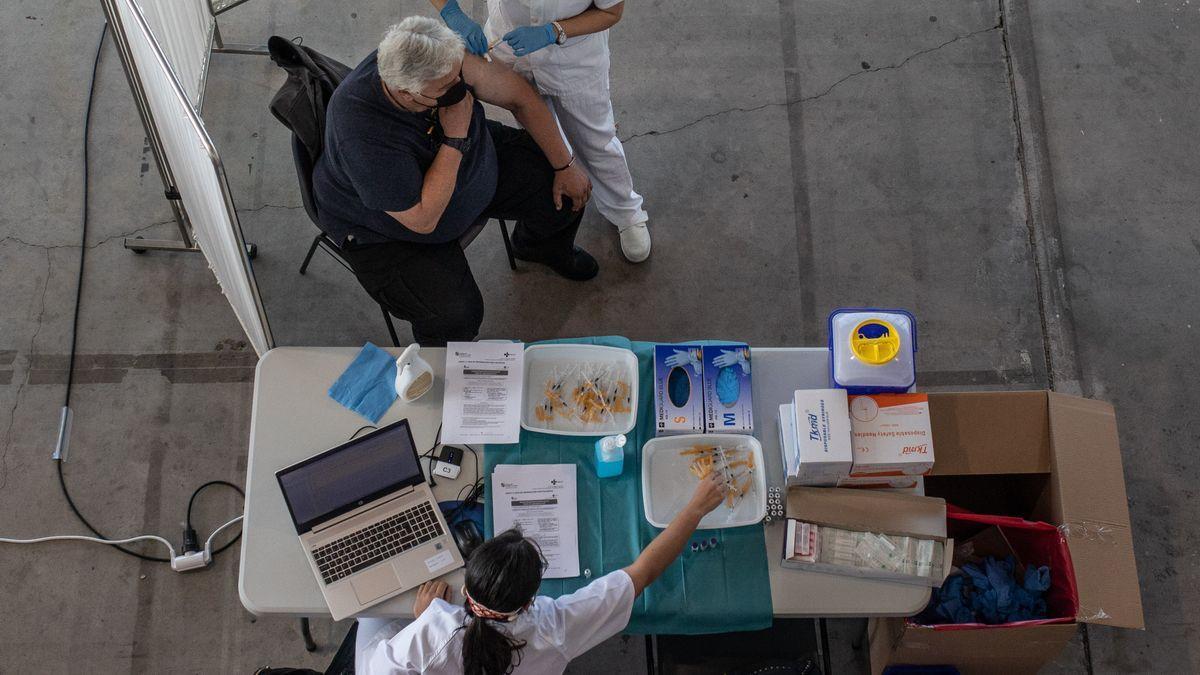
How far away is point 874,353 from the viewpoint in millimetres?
2227

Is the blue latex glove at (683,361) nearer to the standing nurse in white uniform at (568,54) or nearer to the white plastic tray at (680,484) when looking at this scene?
the white plastic tray at (680,484)

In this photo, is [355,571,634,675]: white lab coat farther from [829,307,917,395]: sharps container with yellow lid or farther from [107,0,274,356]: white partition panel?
[107,0,274,356]: white partition panel

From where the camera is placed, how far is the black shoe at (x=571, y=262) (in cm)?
339

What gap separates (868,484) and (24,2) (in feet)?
12.4

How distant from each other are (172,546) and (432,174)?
5.17 feet

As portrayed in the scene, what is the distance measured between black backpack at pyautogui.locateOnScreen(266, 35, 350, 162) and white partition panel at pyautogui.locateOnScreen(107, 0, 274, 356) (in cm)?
24

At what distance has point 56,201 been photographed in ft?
11.5

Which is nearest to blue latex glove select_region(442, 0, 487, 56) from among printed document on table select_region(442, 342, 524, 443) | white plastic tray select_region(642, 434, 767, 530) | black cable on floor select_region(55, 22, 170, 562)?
printed document on table select_region(442, 342, 524, 443)

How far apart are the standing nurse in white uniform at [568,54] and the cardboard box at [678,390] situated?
2.93 ft

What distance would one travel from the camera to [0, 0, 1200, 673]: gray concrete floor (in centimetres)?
308

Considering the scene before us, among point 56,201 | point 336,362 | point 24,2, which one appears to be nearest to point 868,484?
point 336,362

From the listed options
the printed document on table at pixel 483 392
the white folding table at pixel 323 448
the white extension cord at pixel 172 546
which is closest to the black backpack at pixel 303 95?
the white folding table at pixel 323 448

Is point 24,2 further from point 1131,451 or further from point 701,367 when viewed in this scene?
point 1131,451

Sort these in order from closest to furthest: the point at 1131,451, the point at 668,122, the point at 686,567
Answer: the point at 686,567, the point at 1131,451, the point at 668,122
